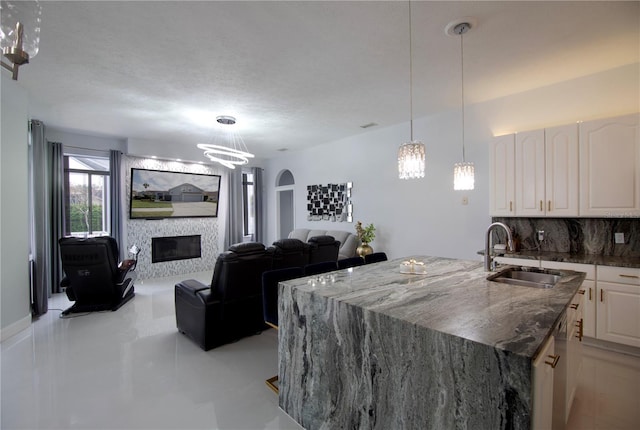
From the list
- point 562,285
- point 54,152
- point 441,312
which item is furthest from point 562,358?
point 54,152

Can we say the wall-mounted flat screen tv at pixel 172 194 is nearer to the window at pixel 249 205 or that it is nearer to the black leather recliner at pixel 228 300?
the window at pixel 249 205

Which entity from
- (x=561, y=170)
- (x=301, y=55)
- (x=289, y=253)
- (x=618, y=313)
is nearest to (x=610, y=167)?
(x=561, y=170)

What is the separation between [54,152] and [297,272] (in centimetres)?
538

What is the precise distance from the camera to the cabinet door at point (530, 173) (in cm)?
354

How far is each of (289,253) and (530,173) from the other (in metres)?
3.08

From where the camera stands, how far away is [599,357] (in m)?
2.96

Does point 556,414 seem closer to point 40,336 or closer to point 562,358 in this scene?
point 562,358

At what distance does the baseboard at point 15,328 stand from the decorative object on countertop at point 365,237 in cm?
468

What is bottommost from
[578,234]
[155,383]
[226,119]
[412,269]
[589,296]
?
[155,383]

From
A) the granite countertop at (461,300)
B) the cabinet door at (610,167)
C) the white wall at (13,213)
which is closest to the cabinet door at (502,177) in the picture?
the cabinet door at (610,167)

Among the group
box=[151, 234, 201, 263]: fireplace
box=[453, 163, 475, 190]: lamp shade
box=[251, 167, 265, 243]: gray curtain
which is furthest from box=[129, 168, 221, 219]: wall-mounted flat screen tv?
box=[453, 163, 475, 190]: lamp shade

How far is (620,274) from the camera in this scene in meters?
2.87

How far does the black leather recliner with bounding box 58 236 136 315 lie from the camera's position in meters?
4.07

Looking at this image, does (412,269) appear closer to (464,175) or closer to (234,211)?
(464,175)
